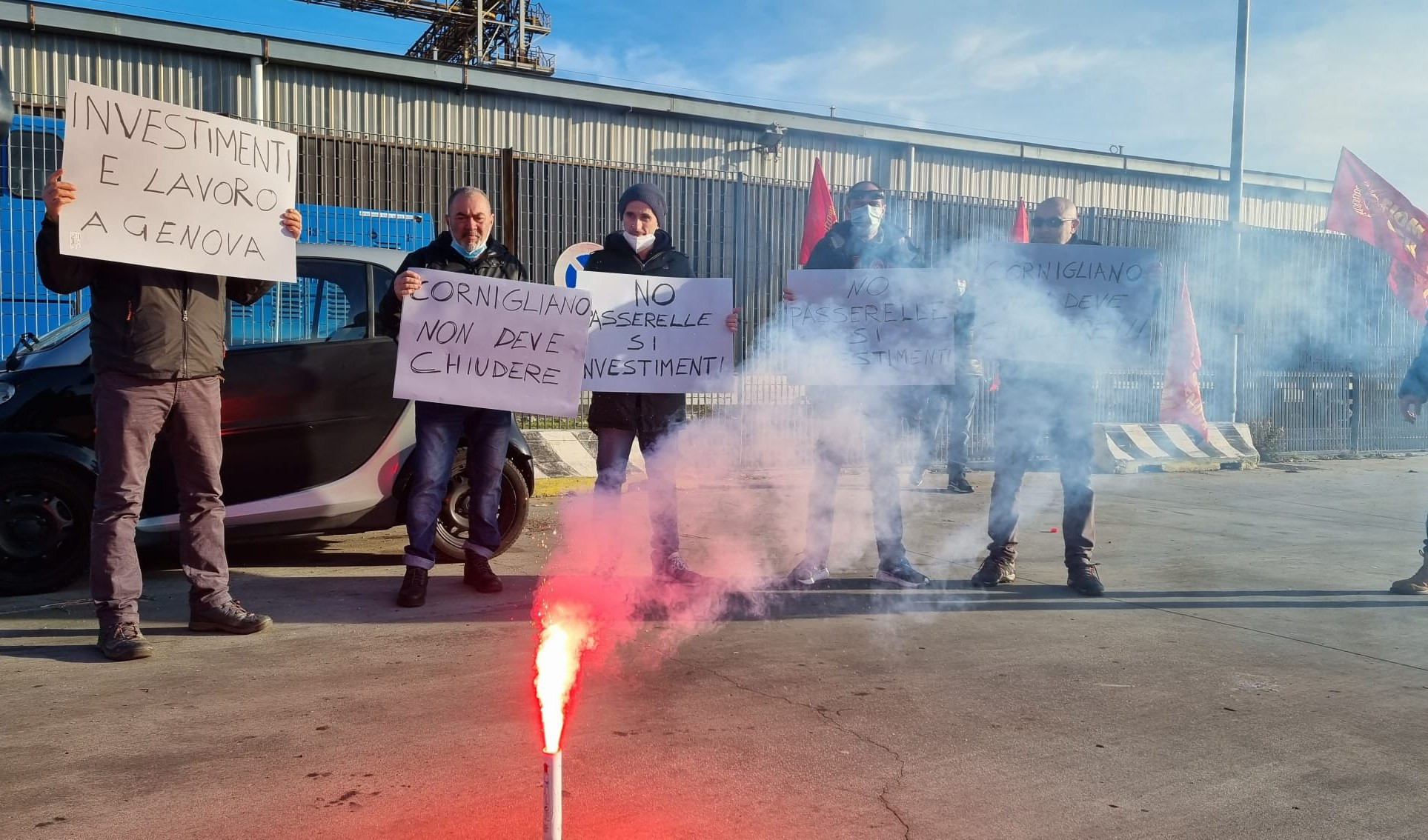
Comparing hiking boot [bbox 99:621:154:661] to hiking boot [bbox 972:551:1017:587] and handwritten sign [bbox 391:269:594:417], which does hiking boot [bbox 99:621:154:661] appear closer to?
handwritten sign [bbox 391:269:594:417]

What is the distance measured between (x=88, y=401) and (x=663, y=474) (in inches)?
114

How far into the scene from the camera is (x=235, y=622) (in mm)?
4371

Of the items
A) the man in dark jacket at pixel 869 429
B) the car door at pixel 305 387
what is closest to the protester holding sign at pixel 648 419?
the man in dark jacket at pixel 869 429

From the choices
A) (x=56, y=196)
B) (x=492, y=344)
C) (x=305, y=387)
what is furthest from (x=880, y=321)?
(x=56, y=196)

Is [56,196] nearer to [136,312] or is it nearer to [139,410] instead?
[136,312]

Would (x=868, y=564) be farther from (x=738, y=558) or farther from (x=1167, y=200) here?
(x=1167, y=200)

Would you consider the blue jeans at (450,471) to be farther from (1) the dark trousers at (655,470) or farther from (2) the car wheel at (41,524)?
(2) the car wheel at (41,524)

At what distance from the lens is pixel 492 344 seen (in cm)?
508

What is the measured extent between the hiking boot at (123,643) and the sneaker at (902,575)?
3461mm

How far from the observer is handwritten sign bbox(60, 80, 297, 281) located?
158 inches

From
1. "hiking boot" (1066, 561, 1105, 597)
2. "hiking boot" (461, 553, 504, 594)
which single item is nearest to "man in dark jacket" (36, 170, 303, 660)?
"hiking boot" (461, 553, 504, 594)

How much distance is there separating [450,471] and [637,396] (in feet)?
3.30

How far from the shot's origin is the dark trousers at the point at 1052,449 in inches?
215

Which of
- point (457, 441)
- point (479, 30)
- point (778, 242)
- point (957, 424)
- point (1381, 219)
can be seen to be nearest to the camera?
point (457, 441)
